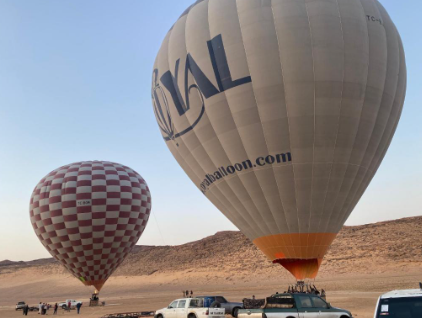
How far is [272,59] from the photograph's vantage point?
58.0 ft

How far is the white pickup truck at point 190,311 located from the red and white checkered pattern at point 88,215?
620 inches

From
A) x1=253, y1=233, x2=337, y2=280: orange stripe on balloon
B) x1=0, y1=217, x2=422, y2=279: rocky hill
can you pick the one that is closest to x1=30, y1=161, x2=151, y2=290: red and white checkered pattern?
x1=253, y1=233, x2=337, y2=280: orange stripe on balloon

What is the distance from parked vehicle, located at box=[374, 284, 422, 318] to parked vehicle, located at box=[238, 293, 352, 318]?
5838 millimetres

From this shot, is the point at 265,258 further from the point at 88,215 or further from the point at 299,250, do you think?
the point at 299,250

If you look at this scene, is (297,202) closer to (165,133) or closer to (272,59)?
→ (272,59)

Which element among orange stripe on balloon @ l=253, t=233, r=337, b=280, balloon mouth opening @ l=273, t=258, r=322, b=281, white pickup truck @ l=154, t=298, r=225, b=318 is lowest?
white pickup truck @ l=154, t=298, r=225, b=318

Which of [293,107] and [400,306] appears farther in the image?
[293,107]

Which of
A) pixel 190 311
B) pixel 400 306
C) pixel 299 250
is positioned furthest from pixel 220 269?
pixel 400 306

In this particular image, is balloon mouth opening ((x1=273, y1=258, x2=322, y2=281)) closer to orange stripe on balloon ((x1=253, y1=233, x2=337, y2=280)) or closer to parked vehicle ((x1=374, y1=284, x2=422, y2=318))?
orange stripe on balloon ((x1=253, y1=233, x2=337, y2=280))

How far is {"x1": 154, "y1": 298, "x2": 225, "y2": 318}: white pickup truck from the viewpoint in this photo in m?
14.3

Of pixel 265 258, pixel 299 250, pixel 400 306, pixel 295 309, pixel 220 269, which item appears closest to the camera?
pixel 400 306

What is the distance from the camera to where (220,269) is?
2638 inches

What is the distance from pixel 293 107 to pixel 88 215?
1832 cm

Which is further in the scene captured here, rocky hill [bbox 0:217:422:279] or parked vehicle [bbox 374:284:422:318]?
rocky hill [bbox 0:217:422:279]
